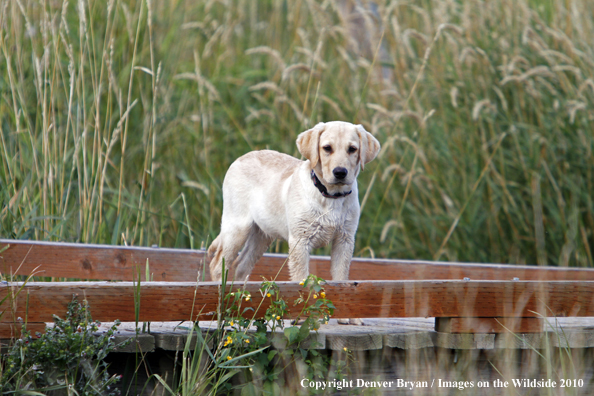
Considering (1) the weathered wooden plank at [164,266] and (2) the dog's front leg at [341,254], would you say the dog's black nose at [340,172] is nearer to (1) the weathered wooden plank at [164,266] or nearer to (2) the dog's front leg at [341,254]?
(2) the dog's front leg at [341,254]

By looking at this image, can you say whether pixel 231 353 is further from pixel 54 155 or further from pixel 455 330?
pixel 54 155

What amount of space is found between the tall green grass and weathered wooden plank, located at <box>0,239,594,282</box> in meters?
0.30

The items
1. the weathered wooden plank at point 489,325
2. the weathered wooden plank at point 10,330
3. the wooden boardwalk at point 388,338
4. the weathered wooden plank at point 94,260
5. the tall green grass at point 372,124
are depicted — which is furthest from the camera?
the tall green grass at point 372,124

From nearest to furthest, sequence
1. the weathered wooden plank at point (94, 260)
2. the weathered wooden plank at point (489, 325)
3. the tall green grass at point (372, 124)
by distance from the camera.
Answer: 1. the weathered wooden plank at point (489, 325)
2. the weathered wooden plank at point (94, 260)
3. the tall green grass at point (372, 124)

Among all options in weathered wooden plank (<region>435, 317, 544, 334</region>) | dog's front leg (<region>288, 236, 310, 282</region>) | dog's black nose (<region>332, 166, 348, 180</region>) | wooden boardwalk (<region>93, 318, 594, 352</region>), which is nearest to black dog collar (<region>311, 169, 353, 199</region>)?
dog's black nose (<region>332, 166, 348, 180</region>)

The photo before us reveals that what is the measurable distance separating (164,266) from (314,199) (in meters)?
1.17

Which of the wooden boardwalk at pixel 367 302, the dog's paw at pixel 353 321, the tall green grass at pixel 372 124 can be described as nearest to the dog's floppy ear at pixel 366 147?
the wooden boardwalk at pixel 367 302

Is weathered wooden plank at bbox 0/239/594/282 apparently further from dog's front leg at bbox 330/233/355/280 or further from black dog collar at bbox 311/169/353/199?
black dog collar at bbox 311/169/353/199

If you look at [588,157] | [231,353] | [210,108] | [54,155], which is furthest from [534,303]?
[210,108]

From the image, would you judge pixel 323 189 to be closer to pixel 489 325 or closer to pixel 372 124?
pixel 489 325

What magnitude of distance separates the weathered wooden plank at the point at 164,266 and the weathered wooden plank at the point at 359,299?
613 millimetres

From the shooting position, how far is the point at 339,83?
5.50 metres

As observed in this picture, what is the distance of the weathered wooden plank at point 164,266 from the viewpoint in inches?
130

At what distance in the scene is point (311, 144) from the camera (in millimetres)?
2748
